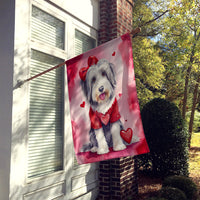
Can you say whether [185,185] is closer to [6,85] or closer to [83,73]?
[83,73]

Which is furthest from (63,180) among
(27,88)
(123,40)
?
(123,40)

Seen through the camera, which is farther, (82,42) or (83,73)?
(82,42)

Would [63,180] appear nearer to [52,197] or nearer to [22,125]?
[52,197]

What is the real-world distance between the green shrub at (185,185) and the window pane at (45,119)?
2.77 meters

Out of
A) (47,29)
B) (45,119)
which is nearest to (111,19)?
(47,29)

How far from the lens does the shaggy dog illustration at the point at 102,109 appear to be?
11.6 feet

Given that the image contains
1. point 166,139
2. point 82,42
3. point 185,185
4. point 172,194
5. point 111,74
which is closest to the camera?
point 111,74

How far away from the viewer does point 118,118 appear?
3551mm

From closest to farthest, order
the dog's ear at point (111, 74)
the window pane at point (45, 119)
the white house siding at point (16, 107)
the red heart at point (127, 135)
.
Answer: the red heart at point (127, 135), the dog's ear at point (111, 74), the white house siding at point (16, 107), the window pane at point (45, 119)

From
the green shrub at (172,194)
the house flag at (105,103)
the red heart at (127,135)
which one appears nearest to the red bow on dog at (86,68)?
the house flag at (105,103)

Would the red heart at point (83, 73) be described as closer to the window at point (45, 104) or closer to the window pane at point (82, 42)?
the window at point (45, 104)

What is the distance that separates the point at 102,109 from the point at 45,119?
4.45 ft

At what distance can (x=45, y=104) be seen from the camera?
447 centimetres

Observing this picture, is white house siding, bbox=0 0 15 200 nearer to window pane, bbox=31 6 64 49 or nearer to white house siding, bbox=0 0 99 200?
A: white house siding, bbox=0 0 99 200
